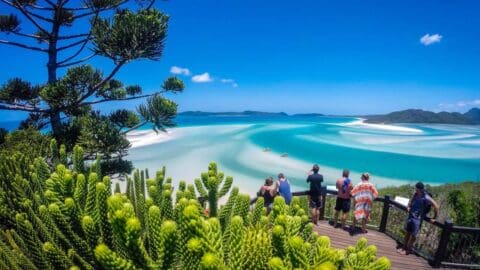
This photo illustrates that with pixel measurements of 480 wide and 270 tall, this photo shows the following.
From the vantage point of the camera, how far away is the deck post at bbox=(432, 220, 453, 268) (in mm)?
7382

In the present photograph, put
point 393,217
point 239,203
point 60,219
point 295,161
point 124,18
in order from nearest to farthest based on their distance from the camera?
point 60,219 < point 239,203 < point 124,18 < point 393,217 < point 295,161

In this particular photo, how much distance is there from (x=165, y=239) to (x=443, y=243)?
8790 millimetres

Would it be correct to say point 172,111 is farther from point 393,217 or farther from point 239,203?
point 393,217

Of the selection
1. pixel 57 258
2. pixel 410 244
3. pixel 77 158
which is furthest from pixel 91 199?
pixel 410 244

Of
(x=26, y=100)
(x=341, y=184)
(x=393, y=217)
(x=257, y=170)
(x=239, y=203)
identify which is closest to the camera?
(x=239, y=203)

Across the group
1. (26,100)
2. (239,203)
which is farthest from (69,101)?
(239,203)

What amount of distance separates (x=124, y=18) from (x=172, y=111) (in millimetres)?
2955

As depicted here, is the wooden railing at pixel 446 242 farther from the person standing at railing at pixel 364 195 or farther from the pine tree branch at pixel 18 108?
the pine tree branch at pixel 18 108

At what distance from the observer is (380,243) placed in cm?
875

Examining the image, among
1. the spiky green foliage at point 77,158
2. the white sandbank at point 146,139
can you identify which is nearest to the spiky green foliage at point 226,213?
the spiky green foliage at point 77,158

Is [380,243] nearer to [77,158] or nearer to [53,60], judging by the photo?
[77,158]

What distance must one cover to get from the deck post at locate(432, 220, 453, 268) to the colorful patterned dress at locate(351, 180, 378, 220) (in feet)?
6.21

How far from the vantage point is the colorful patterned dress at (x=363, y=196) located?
28.3 ft

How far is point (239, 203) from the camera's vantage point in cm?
196
